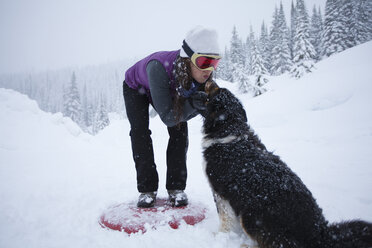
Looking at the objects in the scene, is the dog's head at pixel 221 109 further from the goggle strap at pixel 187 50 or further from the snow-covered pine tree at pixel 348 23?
the snow-covered pine tree at pixel 348 23

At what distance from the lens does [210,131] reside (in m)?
2.69

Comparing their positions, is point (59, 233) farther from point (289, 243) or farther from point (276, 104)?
point (276, 104)

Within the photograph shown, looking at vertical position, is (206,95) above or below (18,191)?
above

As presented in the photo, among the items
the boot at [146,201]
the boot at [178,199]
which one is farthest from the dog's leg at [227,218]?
the boot at [146,201]

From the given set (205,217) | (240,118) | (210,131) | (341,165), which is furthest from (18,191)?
(341,165)

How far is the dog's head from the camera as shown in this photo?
257cm

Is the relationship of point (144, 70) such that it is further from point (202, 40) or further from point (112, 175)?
point (112, 175)

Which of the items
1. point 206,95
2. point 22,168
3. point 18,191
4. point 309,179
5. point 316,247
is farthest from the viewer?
point 22,168

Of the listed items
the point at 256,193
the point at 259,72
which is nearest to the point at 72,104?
the point at 259,72

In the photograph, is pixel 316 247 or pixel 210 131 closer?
pixel 316 247

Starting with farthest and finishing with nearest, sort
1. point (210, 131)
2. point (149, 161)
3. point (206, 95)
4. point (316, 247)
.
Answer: point (149, 161) < point (210, 131) < point (206, 95) < point (316, 247)

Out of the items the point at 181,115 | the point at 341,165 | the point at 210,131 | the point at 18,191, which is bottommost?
the point at 341,165

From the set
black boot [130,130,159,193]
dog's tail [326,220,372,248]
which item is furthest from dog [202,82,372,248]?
black boot [130,130,159,193]

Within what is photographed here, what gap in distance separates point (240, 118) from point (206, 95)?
53 centimetres
